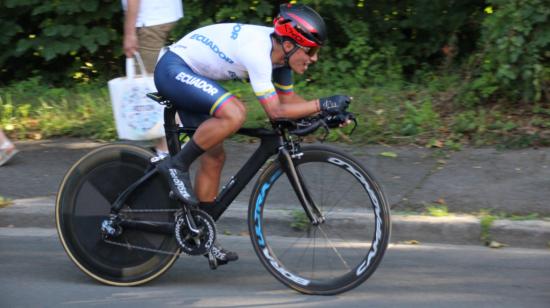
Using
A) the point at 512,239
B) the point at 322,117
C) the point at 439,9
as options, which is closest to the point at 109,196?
the point at 322,117

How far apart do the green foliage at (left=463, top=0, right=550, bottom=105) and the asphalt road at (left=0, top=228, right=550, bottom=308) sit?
7.99 feet

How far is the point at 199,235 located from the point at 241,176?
0.42 m

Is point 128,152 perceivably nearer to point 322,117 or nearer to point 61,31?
point 322,117

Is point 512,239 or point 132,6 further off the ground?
point 132,6

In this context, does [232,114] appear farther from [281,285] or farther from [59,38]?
[59,38]

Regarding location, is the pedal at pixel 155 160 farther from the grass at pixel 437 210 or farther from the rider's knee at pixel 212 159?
the grass at pixel 437 210

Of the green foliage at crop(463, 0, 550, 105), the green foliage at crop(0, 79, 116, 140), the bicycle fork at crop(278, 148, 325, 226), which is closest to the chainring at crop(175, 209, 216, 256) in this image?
the bicycle fork at crop(278, 148, 325, 226)

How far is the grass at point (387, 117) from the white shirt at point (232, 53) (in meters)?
2.86

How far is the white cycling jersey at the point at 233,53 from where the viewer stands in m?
4.32

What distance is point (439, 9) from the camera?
897cm

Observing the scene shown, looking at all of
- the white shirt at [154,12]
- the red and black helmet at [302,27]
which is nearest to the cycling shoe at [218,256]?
the red and black helmet at [302,27]

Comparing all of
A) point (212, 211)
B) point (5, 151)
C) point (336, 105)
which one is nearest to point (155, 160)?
point (212, 211)

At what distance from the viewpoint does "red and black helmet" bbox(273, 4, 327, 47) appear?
4324mm

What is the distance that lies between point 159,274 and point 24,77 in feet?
19.5
